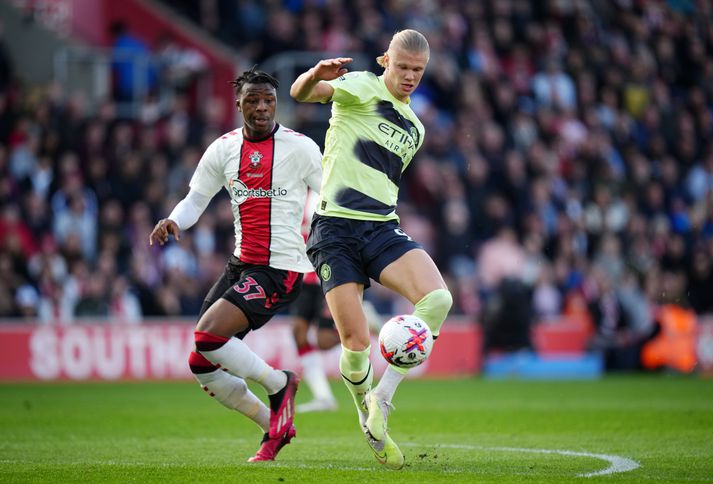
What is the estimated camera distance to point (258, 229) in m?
8.27

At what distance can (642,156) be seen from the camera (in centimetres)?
2414

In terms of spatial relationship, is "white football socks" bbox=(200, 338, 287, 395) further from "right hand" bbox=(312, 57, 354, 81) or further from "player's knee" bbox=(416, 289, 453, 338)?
"right hand" bbox=(312, 57, 354, 81)

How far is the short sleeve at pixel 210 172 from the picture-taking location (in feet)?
27.3

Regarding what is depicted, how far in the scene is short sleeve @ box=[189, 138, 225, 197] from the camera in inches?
328

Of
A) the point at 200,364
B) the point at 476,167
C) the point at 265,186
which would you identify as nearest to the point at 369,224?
the point at 265,186

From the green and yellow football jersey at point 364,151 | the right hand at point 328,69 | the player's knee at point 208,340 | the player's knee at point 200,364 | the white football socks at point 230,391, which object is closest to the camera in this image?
the right hand at point 328,69

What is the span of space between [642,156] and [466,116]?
169 inches

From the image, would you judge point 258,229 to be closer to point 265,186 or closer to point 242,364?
point 265,186

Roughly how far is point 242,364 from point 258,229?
3.10ft

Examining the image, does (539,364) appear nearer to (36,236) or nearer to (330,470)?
(36,236)

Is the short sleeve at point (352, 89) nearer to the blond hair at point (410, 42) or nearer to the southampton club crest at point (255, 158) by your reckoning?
the blond hair at point (410, 42)

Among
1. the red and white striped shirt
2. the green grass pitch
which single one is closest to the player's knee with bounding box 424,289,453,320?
the green grass pitch

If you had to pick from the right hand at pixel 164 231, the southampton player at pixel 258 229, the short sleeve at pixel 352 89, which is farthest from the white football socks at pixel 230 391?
the short sleeve at pixel 352 89

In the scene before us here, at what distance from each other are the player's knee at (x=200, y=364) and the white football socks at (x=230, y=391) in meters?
0.03
